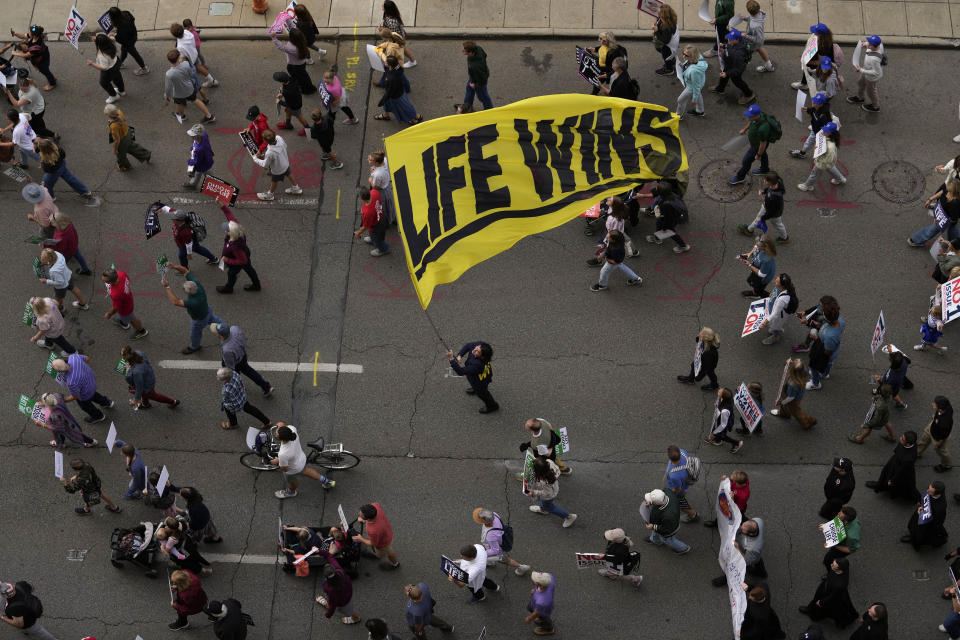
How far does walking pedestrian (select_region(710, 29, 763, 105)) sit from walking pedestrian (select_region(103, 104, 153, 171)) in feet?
35.6

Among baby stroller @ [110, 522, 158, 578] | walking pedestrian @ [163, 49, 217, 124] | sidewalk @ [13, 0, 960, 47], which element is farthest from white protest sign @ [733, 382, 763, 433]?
walking pedestrian @ [163, 49, 217, 124]

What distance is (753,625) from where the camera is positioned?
41.8 ft

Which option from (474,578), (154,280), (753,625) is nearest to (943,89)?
(753,625)

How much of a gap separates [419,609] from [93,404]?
247 inches

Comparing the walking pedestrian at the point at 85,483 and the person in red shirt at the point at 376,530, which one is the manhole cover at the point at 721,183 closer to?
the person in red shirt at the point at 376,530

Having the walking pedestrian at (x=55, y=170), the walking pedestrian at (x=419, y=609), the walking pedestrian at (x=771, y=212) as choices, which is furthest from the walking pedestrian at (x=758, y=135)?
the walking pedestrian at (x=55, y=170)

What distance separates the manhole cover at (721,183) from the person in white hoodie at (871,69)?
2918 mm

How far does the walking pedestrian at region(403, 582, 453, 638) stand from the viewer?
1271 cm

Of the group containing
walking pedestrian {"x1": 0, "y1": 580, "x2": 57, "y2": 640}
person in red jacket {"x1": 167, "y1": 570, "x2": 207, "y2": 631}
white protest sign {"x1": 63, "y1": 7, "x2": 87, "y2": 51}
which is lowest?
walking pedestrian {"x1": 0, "y1": 580, "x2": 57, "y2": 640}

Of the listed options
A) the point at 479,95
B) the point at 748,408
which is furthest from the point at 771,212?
the point at 479,95

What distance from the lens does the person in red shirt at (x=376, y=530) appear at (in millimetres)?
13344

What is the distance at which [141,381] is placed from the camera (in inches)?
601

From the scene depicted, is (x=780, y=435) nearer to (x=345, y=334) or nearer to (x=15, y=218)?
→ (x=345, y=334)

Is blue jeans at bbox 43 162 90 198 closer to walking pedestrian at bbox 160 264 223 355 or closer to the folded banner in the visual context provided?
walking pedestrian at bbox 160 264 223 355
